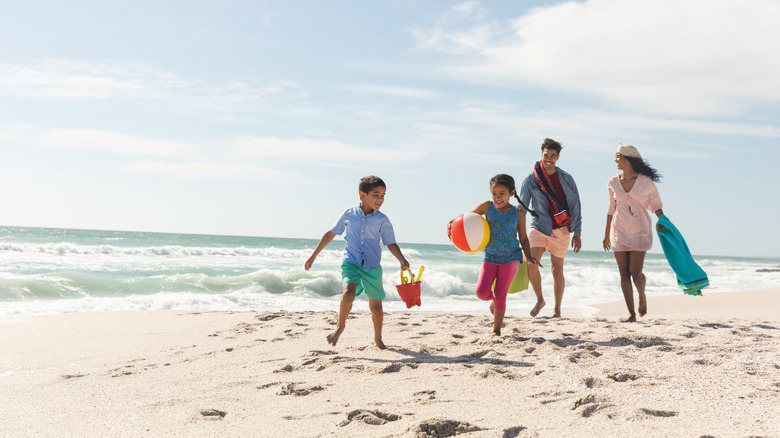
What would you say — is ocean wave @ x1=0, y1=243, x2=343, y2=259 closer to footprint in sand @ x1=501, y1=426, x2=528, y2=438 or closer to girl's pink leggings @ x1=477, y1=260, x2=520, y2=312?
girl's pink leggings @ x1=477, y1=260, x2=520, y2=312

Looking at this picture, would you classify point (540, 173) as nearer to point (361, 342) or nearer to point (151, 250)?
point (361, 342)

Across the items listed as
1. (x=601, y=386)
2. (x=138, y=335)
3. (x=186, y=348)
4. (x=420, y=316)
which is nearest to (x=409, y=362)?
(x=601, y=386)

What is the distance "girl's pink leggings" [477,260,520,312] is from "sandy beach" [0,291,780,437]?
1.21ft

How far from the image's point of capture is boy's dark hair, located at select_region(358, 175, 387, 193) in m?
Result: 4.62

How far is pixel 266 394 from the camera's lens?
11.6 feet

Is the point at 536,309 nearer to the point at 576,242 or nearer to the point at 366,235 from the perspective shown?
→ the point at 576,242

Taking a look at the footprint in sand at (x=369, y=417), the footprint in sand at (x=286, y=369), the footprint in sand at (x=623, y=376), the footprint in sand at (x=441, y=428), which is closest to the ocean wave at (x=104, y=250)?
the footprint in sand at (x=286, y=369)

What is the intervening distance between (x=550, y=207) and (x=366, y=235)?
2.58 metres

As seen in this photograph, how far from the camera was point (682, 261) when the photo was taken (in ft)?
19.5

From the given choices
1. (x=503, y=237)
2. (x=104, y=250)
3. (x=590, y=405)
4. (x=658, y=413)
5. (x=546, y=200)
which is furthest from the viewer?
(x=104, y=250)

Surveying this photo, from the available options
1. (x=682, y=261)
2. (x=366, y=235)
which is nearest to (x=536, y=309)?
(x=682, y=261)

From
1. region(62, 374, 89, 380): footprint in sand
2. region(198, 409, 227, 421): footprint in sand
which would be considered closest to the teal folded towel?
region(198, 409, 227, 421): footprint in sand

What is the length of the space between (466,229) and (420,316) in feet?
8.40

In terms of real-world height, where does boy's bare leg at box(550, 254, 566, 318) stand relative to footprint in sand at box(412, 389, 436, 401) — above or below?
above
